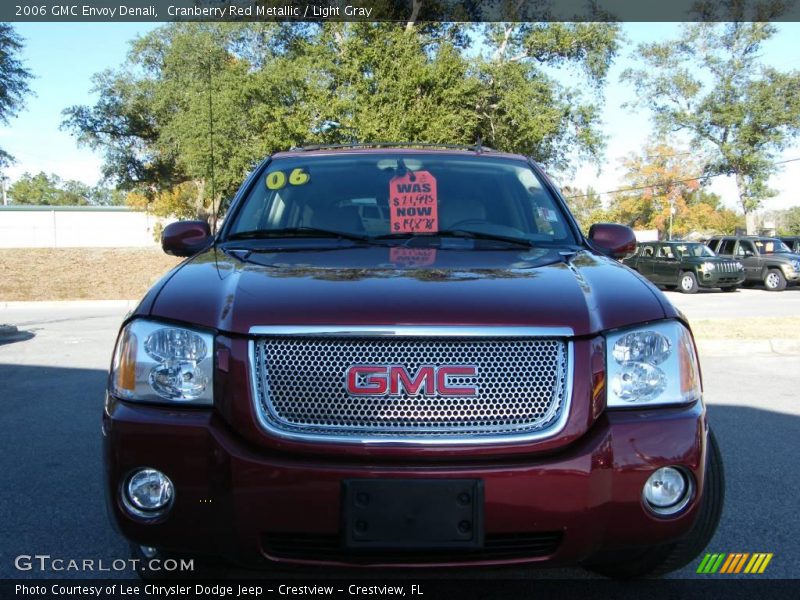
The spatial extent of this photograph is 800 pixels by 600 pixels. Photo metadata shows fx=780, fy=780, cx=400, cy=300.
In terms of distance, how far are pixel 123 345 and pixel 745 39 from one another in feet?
154

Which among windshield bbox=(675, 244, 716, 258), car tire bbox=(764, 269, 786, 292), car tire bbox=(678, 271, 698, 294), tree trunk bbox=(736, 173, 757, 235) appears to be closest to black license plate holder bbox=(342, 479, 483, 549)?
car tire bbox=(678, 271, 698, 294)

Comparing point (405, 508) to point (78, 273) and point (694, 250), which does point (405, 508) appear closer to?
point (694, 250)

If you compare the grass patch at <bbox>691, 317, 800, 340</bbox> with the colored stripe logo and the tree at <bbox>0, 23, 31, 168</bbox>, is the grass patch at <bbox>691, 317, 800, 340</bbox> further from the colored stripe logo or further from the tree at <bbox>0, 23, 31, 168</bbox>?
the tree at <bbox>0, 23, 31, 168</bbox>

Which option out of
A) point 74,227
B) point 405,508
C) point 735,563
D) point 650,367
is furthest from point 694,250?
point 74,227

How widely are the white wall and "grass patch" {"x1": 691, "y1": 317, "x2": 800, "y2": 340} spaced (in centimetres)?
5274

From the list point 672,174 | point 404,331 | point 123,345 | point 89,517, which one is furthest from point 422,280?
point 672,174

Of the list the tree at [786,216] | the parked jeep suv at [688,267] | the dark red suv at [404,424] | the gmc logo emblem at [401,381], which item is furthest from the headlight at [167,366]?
the tree at [786,216]

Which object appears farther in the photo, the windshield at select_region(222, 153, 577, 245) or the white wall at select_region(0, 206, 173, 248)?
the white wall at select_region(0, 206, 173, 248)

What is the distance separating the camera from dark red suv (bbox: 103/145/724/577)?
7.23 feet

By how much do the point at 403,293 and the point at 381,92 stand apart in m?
22.2

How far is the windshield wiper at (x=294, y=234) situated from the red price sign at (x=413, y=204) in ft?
0.73

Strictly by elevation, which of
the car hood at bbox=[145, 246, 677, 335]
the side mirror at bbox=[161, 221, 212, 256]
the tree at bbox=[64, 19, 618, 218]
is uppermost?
the tree at bbox=[64, 19, 618, 218]

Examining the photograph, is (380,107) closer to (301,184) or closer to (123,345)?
(301,184)

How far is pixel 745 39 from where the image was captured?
42.7m
